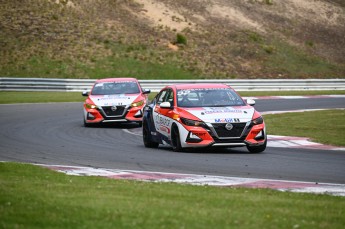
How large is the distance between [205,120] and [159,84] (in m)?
27.9

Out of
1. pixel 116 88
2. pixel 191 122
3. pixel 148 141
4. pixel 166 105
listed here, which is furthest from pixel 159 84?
pixel 191 122

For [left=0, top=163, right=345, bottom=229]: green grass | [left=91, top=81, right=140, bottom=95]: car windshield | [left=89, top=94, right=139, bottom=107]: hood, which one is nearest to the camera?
[left=0, top=163, right=345, bottom=229]: green grass

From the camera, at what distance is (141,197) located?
1039 centimetres

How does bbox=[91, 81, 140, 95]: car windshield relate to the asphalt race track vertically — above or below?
below

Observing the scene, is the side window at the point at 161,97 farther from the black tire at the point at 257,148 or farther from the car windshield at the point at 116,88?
the car windshield at the point at 116,88

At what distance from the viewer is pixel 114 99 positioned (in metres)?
26.3

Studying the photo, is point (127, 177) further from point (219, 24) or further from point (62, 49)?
point (219, 24)

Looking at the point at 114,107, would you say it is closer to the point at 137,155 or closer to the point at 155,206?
the point at 137,155

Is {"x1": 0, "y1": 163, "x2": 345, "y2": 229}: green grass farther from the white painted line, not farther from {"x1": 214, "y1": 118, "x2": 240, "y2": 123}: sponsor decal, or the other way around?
{"x1": 214, "y1": 118, "x2": 240, "y2": 123}: sponsor decal

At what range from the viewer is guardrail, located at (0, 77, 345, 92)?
45.0 metres

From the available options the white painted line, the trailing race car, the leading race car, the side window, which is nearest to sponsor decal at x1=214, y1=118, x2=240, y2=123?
the leading race car

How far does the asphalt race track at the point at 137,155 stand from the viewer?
14.8 m

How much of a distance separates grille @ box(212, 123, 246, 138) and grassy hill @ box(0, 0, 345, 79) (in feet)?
117

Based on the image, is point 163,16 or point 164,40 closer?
point 164,40
